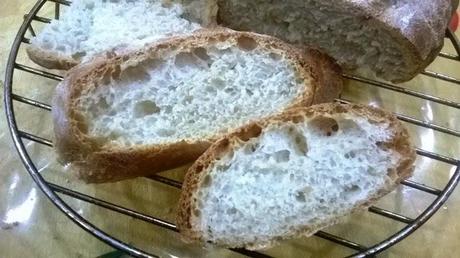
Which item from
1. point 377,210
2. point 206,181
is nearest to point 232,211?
point 206,181

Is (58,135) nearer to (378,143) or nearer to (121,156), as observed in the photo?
(121,156)

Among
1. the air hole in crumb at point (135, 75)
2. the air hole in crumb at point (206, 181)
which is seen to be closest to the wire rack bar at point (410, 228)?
the air hole in crumb at point (206, 181)

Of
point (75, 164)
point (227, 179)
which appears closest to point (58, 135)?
point (75, 164)

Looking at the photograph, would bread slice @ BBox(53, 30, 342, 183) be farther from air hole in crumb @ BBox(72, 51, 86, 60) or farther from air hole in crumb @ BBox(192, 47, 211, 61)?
air hole in crumb @ BBox(72, 51, 86, 60)

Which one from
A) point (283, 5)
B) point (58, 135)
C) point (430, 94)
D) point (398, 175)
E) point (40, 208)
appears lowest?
point (40, 208)

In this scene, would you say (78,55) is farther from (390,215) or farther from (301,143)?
(390,215)

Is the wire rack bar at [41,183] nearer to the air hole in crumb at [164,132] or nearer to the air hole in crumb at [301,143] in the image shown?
the air hole in crumb at [164,132]

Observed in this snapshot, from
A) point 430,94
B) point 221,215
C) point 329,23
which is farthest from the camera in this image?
point 430,94
